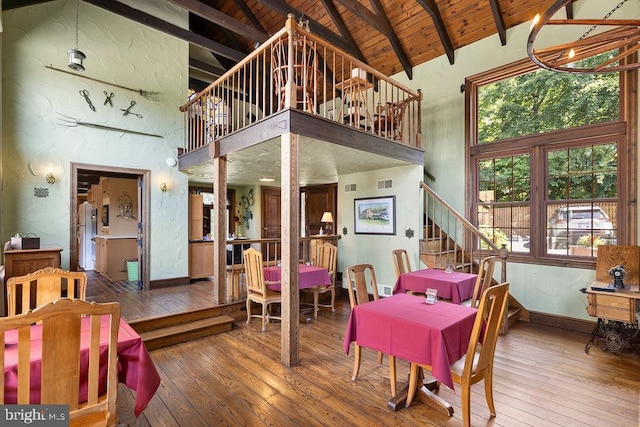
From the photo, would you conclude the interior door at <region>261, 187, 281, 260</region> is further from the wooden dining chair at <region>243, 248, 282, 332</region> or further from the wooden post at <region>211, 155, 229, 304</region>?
the wooden dining chair at <region>243, 248, 282, 332</region>

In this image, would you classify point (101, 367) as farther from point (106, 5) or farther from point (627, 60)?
point (627, 60)

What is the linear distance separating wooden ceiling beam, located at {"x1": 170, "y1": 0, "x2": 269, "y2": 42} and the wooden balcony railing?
653mm

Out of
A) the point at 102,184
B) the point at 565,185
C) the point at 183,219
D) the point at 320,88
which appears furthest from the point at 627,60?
the point at 102,184

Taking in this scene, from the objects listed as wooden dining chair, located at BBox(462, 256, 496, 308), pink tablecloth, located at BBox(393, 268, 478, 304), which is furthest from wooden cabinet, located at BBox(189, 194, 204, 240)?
wooden dining chair, located at BBox(462, 256, 496, 308)

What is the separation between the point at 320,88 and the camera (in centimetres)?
820

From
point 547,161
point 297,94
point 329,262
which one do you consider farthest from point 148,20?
point 547,161

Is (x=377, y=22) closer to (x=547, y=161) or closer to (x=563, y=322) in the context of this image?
(x=547, y=161)

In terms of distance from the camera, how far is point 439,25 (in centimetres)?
567

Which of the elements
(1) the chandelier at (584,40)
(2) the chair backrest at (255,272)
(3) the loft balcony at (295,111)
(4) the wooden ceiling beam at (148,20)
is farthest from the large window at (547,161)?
(4) the wooden ceiling beam at (148,20)

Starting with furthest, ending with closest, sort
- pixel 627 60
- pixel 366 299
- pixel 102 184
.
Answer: pixel 102 184 < pixel 627 60 < pixel 366 299

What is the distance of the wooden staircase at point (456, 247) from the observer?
4883 millimetres

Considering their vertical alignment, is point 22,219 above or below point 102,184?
below

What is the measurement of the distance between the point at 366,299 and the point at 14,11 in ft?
21.3

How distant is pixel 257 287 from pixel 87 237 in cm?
787
